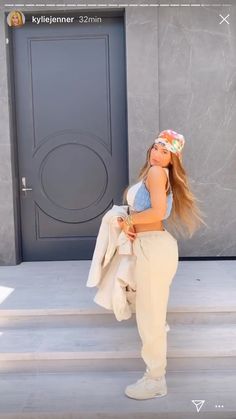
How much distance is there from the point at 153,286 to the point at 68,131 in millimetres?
2713

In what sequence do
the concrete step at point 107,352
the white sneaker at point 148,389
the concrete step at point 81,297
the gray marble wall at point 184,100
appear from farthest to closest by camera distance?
the gray marble wall at point 184,100 → the concrete step at point 81,297 → the concrete step at point 107,352 → the white sneaker at point 148,389

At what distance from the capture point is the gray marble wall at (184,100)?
4.90m

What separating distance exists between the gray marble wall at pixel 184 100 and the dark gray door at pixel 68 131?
218mm

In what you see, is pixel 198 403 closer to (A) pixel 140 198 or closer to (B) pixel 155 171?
(A) pixel 140 198

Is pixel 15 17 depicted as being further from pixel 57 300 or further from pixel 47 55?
pixel 57 300

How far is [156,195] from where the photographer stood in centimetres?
280

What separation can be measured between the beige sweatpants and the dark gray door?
2.33m

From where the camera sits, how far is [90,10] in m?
4.92

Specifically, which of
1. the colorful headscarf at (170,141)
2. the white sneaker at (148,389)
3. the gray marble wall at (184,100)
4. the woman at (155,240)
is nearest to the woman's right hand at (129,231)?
the woman at (155,240)

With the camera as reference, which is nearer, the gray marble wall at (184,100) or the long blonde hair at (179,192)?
the long blonde hair at (179,192)

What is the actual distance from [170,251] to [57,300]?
1341 millimetres

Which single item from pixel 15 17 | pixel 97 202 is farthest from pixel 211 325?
pixel 15 17

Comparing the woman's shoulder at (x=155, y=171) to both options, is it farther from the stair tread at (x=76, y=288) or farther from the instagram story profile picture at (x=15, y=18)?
the instagram story profile picture at (x=15, y=18)

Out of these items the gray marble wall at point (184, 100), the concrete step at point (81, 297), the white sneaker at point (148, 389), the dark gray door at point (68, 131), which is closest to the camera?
the white sneaker at point (148, 389)
